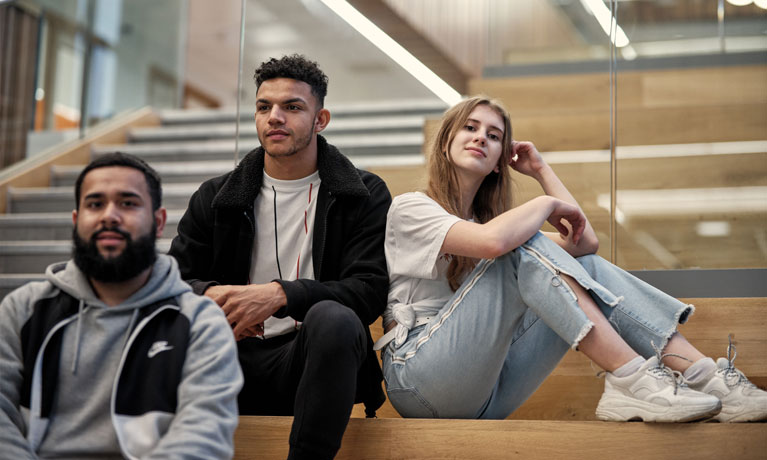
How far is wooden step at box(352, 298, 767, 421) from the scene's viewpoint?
230 cm

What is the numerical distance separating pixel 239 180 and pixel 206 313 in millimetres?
684

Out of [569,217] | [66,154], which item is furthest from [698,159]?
[66,154]

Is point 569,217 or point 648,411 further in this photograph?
point 569,217

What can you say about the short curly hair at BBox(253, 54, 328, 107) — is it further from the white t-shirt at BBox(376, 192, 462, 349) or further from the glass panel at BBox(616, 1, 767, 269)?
the glass panel at BBox(616, 1, 767, 269)

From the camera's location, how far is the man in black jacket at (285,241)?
1.90m

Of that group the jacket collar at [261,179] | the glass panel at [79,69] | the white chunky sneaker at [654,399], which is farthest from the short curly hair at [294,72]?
the glass panel at [79,69]

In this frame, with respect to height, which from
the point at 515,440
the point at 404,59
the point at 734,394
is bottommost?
the point at 515,440

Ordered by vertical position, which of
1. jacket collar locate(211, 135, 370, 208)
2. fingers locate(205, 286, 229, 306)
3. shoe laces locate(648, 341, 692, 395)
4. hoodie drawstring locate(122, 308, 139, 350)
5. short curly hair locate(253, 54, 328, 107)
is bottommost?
shoe laces locate(648, 341, 692, 395)

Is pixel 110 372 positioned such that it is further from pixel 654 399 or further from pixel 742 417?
pixel 742 417

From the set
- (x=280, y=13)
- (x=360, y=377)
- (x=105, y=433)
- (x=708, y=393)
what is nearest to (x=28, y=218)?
(x=280, y=13)

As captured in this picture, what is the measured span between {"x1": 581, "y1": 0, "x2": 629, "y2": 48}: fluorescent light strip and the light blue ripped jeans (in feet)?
4.29

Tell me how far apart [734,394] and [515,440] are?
0.45 meters

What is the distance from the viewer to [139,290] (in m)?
1.52

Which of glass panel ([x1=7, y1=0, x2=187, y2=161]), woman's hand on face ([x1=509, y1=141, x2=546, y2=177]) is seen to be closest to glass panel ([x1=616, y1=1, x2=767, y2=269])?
woman's hand on face ([x1=509, y1=141, x2=546, y2=177])
